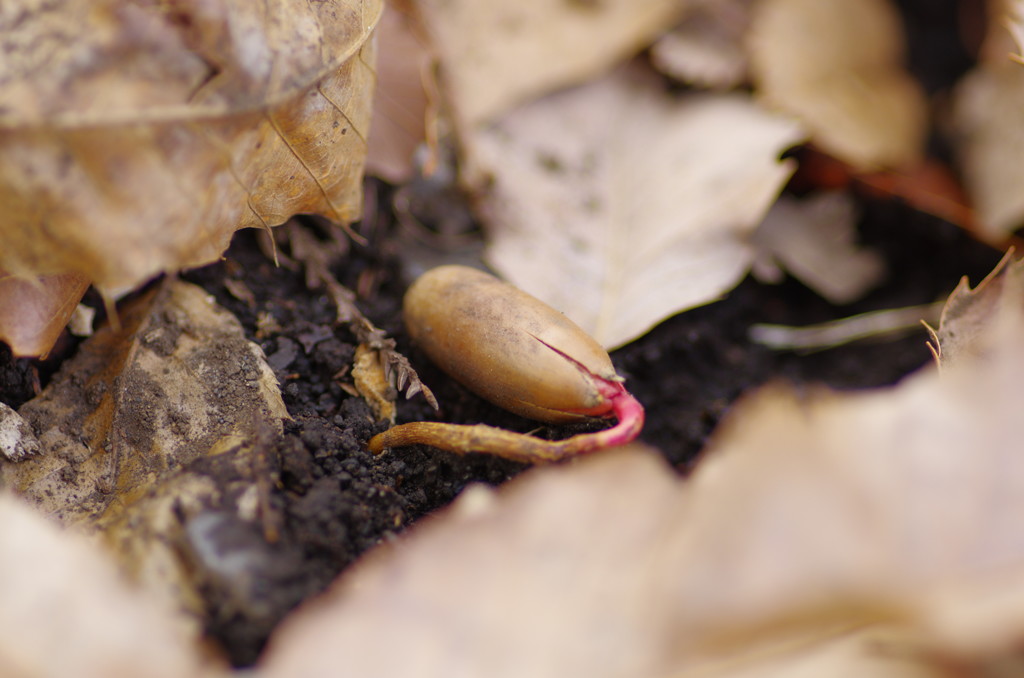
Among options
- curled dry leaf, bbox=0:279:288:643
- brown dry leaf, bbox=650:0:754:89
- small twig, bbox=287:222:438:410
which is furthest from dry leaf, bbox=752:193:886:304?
curled dry leaf, bbox=0:279:288:643

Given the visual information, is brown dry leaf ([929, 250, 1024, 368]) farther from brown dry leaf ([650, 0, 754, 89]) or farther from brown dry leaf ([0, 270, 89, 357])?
brown dry leaf ([0, 270, 89, 357])

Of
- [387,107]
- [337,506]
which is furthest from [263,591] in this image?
[387,107]

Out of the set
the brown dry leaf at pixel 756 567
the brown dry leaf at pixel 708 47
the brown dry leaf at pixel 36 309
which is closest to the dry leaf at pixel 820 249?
the brown dry leaf at pixel 708 47

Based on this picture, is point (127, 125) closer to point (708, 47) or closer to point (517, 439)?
point (517, 439)

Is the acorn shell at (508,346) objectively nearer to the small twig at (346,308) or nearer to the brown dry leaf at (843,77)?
the small twig at (346,308)

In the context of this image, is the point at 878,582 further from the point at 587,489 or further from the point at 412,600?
the point at 412,600

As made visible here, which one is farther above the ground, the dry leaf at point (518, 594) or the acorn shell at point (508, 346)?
the dry leaf at point (518, 594)

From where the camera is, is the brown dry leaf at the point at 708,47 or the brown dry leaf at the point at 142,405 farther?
the brown dry leaf at the point at 708,47
